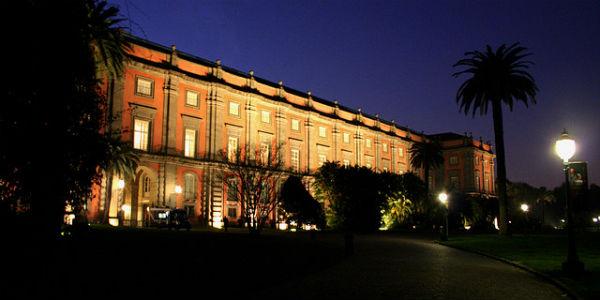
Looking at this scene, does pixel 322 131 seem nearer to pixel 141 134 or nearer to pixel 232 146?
pixel 232 146

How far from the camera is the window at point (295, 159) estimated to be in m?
60.5

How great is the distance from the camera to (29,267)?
38.8ft

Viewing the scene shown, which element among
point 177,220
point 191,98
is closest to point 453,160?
point 191,98

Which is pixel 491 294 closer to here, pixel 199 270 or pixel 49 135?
pixel 199 270

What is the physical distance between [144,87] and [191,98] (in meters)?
5.29

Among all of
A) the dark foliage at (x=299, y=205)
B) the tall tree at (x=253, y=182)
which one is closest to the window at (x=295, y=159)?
the tall tree at (x=253, y=182)

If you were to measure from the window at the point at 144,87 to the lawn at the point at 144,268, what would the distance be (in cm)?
2764

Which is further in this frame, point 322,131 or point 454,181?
point 454,181

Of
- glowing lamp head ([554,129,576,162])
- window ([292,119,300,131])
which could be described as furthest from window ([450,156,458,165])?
glowing lamp head ([554,129,576,162])

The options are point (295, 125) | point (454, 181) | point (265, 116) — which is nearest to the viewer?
point (265, 116)

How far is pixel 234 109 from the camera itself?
52.9 meters

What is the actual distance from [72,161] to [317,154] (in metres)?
49.1

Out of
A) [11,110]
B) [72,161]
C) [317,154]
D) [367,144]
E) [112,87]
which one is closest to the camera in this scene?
[11,110]

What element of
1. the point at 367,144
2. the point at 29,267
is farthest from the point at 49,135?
the point at 367,144
